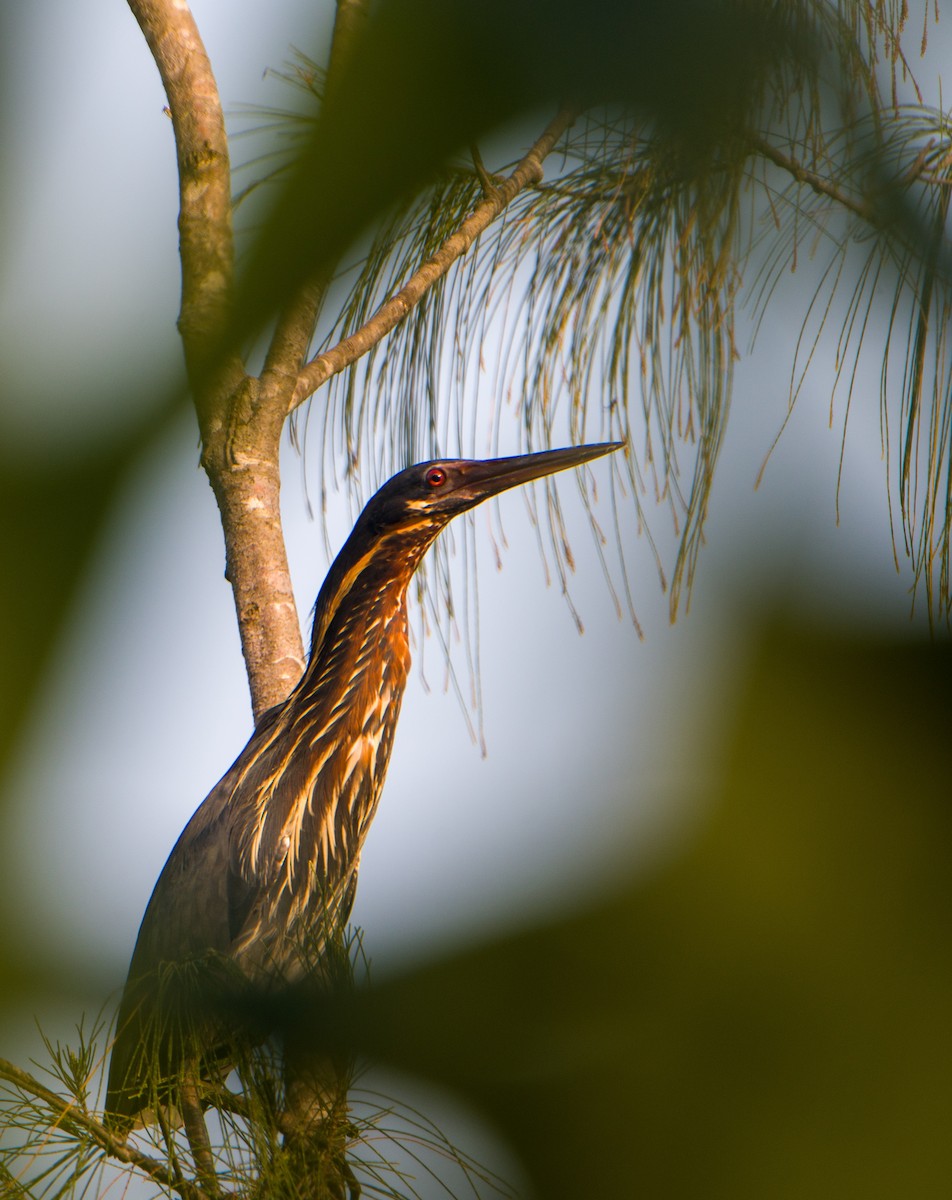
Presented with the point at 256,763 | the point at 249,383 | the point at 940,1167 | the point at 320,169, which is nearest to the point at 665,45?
the point at 320,169

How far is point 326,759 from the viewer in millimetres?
3244

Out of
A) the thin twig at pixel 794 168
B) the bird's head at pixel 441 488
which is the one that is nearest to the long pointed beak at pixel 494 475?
the bird's head at pixel 441 488

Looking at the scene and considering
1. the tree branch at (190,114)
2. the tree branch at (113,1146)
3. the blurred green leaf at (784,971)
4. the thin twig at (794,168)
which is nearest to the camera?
the blurred green leaf at (784,971)

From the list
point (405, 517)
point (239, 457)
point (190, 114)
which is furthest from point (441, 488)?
point (190, 114)

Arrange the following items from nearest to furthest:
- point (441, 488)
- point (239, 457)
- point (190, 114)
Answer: point (190, 114), point (239, 457), point (441, 488)

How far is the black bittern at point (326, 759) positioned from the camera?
10.2ft

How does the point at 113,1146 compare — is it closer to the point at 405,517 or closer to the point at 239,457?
the point at 239,457

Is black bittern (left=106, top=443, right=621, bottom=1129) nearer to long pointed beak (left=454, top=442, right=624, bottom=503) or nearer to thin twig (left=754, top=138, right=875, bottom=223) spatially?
long pointed beak (left=454, top=442, right=624, bottom=503)

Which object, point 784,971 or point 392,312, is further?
point 392,312

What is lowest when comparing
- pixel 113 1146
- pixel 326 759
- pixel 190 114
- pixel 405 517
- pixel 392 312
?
pixel 113 1146

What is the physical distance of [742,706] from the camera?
29 cm

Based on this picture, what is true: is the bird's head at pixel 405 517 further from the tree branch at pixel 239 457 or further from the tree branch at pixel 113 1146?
the tree branch at pixel 113 1146

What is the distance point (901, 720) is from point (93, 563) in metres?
0.21

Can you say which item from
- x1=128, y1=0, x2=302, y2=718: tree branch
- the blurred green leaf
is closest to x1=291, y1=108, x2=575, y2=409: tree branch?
x1=128, y1=0, x2=302, y2=718: tree branch
